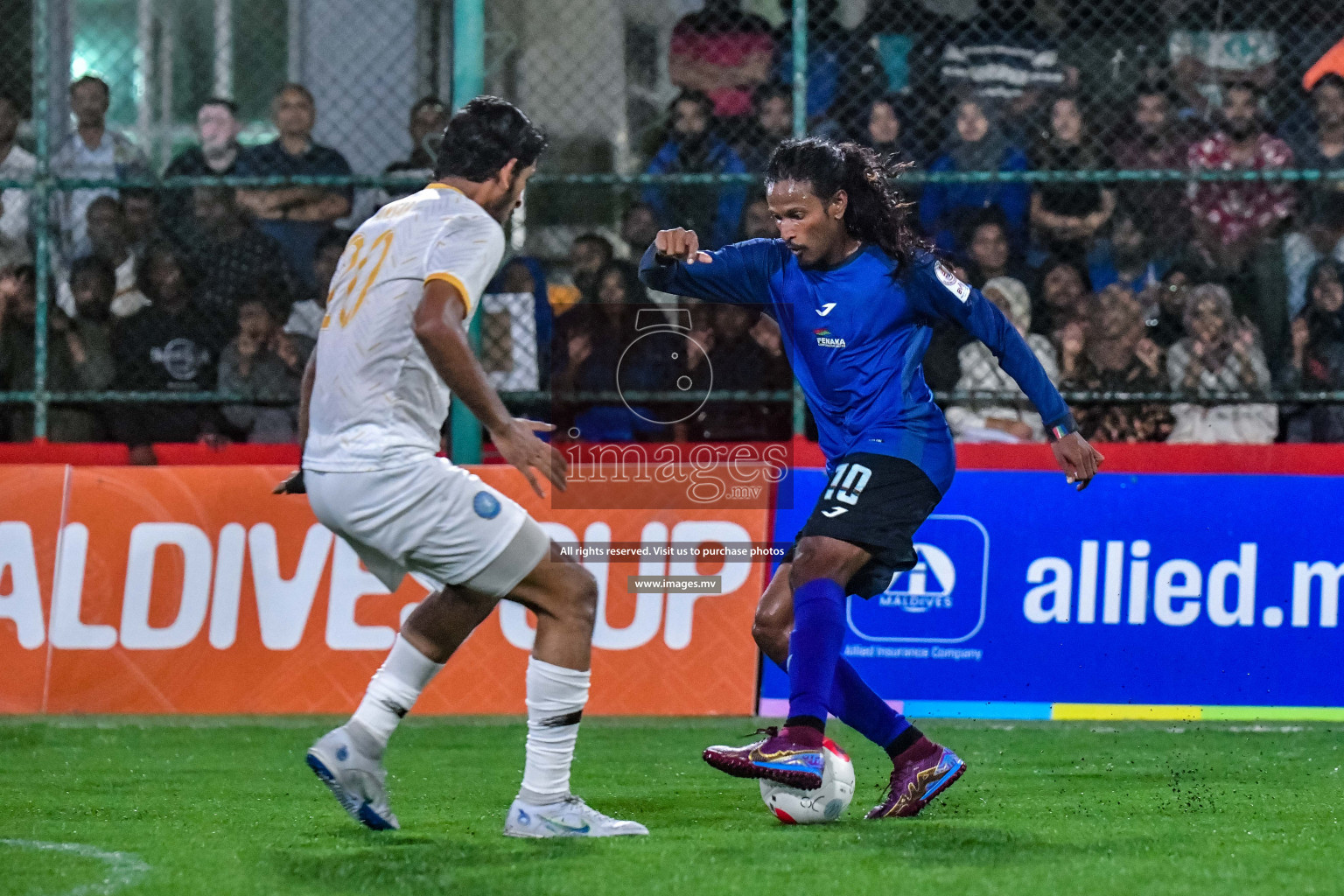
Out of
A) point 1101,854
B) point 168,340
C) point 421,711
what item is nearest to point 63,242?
point 168,340

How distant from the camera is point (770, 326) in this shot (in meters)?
8.51

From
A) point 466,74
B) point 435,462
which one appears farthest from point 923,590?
point 435,462

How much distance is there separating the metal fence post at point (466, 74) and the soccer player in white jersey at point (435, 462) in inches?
135

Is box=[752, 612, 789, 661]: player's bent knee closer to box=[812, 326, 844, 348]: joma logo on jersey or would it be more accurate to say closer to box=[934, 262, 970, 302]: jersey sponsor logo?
box=[812, 326, 844, 348]: joma logo on jersey

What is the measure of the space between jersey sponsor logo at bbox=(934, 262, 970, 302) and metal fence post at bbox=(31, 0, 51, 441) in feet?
16.1

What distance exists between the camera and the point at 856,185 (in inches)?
208

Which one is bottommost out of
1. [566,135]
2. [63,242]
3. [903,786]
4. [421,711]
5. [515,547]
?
[421,711]

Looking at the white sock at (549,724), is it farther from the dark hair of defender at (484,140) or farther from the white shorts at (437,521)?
the dark hair of defender at (484,140)

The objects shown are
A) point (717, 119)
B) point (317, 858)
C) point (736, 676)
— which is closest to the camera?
point (317, 858)

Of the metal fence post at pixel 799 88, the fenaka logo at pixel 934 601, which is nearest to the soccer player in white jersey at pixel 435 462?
the fenaka logo at pixel 934 601

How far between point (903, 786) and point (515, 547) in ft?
4.83

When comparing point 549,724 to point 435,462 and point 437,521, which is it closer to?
point 437,521

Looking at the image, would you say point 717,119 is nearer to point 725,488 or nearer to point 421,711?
point 725,488

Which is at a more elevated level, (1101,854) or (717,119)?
(717,119)
